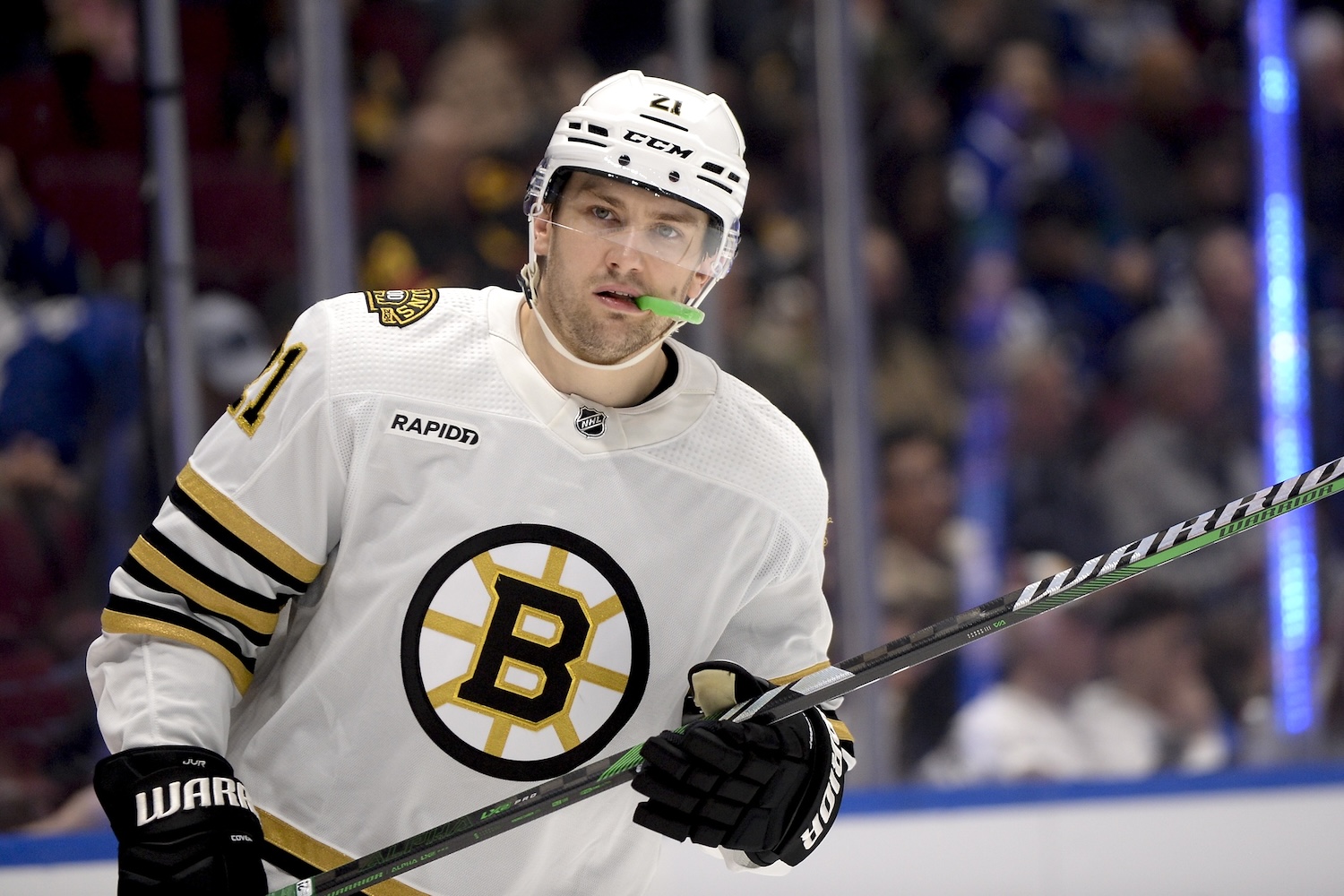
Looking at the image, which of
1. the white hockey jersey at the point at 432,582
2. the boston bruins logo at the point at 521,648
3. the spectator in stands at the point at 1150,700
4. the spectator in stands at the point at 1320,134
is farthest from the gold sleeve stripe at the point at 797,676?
the spectator in stands at the point at 1320,134

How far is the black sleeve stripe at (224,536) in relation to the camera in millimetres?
1514

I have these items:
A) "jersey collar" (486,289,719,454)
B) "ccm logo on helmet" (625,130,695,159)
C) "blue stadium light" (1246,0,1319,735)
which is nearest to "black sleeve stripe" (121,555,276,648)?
"jersey collar" (486,289,719,454)

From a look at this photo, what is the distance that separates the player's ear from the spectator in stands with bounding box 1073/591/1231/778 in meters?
2.21

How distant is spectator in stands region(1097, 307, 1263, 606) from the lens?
3510 mm

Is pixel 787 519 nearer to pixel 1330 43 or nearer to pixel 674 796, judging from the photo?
pixel 674 796

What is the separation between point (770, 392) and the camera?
334cm

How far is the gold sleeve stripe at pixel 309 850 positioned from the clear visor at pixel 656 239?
710 millimetres

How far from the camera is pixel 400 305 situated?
1654mm

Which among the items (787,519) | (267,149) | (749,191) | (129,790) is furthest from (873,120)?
(129,790)

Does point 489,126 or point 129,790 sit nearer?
point 129,790

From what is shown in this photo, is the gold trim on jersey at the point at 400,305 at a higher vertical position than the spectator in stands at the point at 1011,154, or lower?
lower

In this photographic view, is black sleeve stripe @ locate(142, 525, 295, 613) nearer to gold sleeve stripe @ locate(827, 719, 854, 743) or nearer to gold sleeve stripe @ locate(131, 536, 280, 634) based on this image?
gold sleeve stripe @ locate(131, 536, 280, 634)

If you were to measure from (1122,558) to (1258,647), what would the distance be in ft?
6.65

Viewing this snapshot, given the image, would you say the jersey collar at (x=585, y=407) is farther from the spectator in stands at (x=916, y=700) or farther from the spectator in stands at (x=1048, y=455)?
the spectator in stands at (x=1048, y=455)
